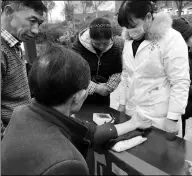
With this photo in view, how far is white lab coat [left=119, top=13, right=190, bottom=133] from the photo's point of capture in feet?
4.49

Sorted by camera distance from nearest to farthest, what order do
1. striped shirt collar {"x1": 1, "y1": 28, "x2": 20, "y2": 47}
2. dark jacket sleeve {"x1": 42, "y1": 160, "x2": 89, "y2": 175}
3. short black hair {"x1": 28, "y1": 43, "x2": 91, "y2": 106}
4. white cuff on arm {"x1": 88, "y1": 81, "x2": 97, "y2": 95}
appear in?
dark jacket sleeve {"x1": 42, "y1": 160, "x2": 89, "y2": 175}, short black hair {"x1": 28, "y1": 43, "x2": 91, "y2": 106}, striped shirt collar {"x1": 1, "y1": 28, "x2": 20, "y2": 47}, white cuff on arm {"x1": 88, "y1": 81, "x2": 97, "y2": 95}

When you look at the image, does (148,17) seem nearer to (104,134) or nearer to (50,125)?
(104,134)

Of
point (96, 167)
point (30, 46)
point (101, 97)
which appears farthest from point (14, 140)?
point (30, 46)

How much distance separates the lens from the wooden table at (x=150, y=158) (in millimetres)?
927

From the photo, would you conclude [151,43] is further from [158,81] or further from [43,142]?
[43,142]

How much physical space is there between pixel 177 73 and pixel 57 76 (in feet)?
2.70

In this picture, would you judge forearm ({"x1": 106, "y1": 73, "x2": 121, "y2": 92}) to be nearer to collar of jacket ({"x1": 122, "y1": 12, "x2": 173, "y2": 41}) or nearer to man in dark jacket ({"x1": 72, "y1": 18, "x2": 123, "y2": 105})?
man in dark jacket ({"x1": 72, "y1": 18, "x2": 123, "y2": 105})

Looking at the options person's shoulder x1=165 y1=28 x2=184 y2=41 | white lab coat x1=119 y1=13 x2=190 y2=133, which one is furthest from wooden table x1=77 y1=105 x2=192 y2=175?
person's shoulder x1=165 y1=28 x2=184 y2=41

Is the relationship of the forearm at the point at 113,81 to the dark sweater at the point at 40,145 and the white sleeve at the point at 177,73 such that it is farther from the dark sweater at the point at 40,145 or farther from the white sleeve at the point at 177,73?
the dark sweater at the point at 40,145

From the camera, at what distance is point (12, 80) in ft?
4.34

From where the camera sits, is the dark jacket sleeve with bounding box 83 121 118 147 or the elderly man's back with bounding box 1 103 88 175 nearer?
the elderly man's back with bounding box 1 103 88 175

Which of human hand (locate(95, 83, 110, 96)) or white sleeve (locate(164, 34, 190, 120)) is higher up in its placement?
white sleeve (locate(164, 34, 190, 120))

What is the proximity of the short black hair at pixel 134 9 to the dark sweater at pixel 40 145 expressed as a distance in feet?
2.72

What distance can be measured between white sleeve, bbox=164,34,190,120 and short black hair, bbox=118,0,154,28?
0.24 meters
